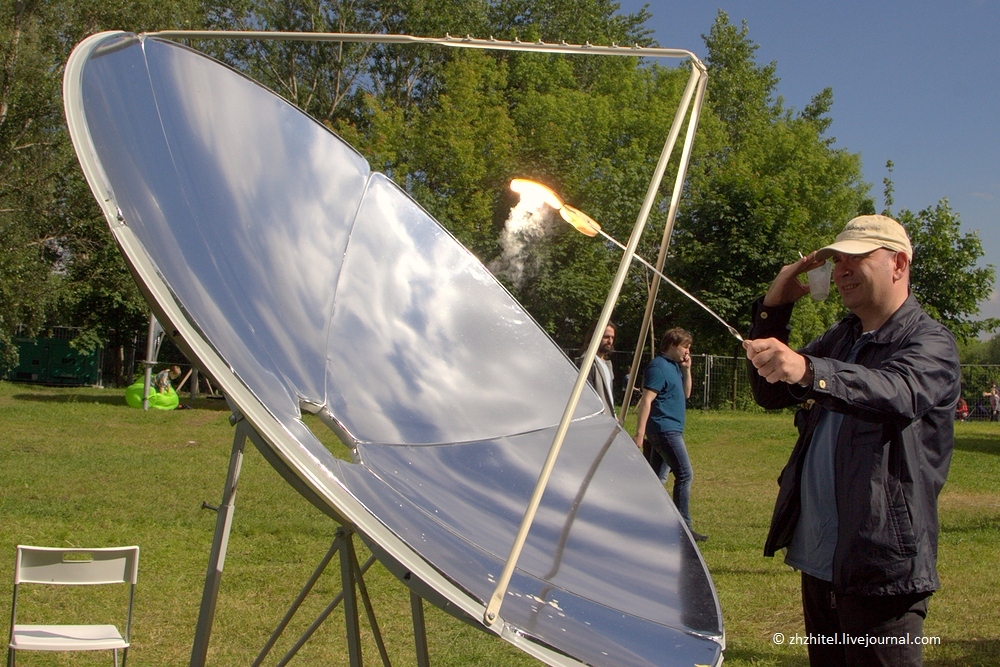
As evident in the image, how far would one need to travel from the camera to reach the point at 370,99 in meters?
30.1

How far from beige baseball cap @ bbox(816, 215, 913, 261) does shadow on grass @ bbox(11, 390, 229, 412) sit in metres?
16.5

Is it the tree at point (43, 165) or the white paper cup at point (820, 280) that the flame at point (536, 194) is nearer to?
the white paper cup at point (820, 280)

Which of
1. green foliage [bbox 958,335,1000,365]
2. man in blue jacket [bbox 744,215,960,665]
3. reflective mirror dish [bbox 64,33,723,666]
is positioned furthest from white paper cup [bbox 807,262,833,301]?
green foliage [bbox 958,335,1000,365]

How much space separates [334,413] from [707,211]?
23223 mm

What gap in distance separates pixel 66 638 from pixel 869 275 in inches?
120

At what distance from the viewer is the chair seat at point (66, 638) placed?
11.0 feet

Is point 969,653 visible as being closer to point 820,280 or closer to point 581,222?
point 820,280

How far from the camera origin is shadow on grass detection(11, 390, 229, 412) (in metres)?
18.5

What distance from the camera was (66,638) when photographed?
11.5ft

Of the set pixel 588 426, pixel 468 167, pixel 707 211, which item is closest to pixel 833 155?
pixel 707 211

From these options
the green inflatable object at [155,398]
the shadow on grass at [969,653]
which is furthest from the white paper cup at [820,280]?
the green inflatable object at [155,398]

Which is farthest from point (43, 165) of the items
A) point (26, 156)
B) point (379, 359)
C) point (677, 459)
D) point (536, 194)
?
point (379, 359)

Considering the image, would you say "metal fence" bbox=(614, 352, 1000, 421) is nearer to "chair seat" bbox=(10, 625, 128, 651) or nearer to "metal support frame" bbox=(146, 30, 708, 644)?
"chair seat" bbox=(10, 625, 128, 651)

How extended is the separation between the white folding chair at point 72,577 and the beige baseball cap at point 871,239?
2818mm
